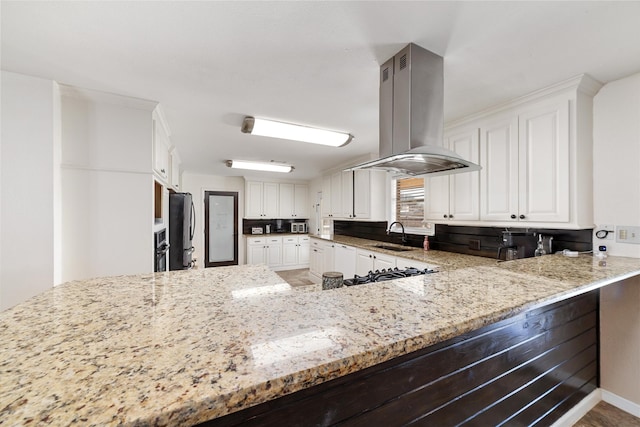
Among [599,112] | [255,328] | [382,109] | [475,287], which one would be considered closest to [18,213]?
[255,328]

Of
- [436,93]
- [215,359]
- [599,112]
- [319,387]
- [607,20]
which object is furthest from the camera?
[599,112]

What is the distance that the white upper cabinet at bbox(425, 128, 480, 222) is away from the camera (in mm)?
2396

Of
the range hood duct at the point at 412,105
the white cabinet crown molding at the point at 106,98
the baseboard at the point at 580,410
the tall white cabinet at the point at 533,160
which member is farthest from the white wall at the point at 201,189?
the baseboard at the point at 580,410

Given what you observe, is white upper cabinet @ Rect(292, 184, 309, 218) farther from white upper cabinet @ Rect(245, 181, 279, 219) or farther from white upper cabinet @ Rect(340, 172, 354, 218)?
white upper cabinet @ Rect(340, 172, 354, 218)

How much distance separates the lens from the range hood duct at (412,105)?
1500mm

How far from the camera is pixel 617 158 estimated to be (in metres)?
1.82

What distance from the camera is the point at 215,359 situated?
1.89ft

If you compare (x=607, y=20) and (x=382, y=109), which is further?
(x=382, y=109)

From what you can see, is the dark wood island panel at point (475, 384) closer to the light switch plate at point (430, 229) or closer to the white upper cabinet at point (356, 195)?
the light switch plate at point (430, 229)

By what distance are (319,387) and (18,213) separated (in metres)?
2.38

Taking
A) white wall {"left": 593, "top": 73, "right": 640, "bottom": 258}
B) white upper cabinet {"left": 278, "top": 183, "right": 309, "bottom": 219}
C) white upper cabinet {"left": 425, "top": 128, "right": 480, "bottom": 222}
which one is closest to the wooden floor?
white wall {"left": 593, "top": 73, "right": 640, "bottom": 258}

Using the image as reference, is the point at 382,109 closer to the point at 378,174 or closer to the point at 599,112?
the point at 599,112

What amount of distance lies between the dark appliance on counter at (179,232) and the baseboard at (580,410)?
12.8 ft

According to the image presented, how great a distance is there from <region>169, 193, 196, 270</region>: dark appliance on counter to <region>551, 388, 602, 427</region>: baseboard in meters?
3.89
